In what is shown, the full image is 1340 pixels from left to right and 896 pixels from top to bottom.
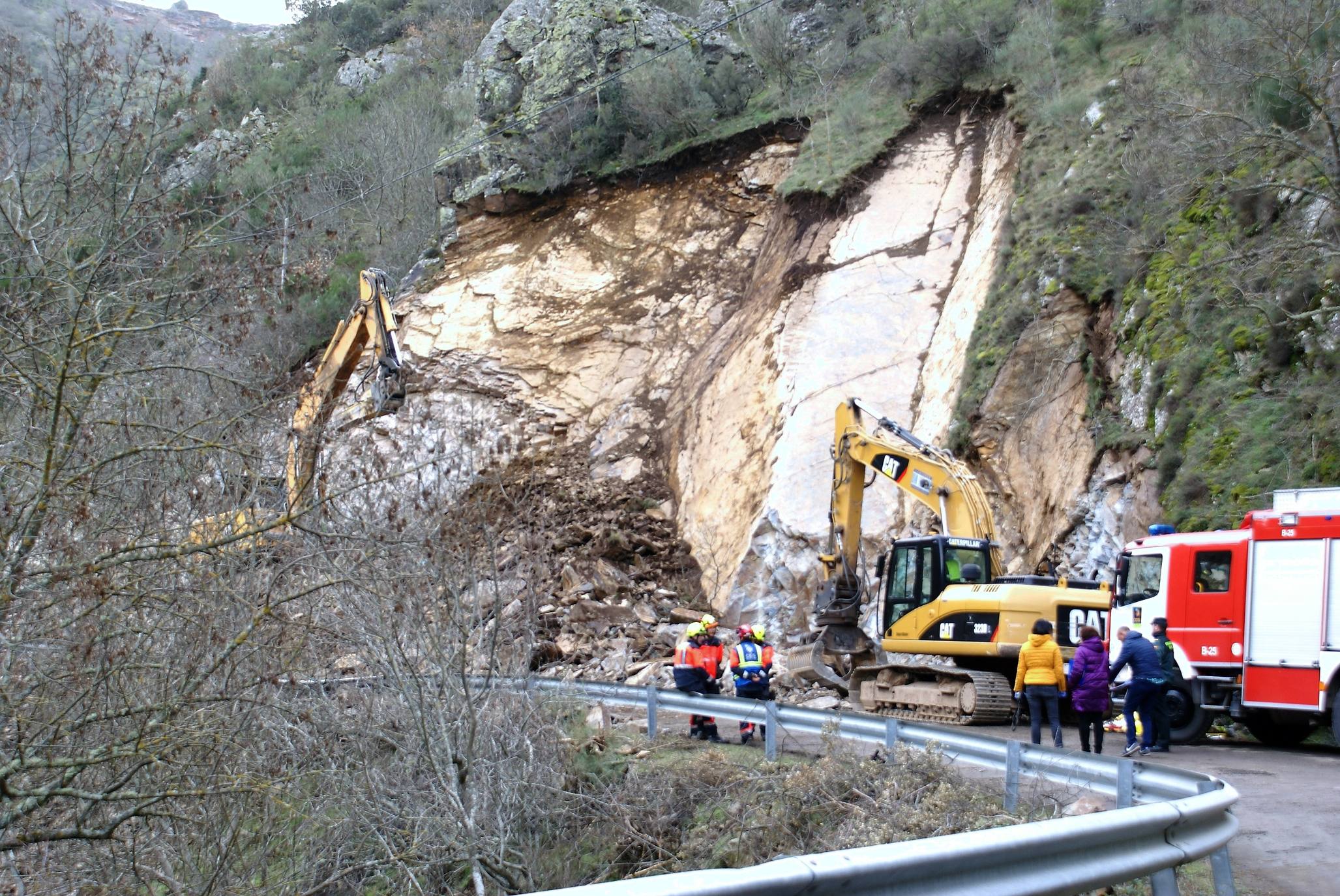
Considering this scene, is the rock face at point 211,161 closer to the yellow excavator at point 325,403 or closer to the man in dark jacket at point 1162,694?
the yellow excavator at point 325,403

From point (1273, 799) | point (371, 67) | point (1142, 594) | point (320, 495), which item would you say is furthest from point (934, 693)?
point (371, 67)

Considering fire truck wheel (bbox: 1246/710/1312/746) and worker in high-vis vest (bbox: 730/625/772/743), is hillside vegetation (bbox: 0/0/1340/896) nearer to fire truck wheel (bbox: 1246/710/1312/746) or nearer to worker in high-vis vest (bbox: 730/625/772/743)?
worker in high-vis vest (bbox: 730/625/772/743)

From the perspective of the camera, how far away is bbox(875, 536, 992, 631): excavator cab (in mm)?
14930

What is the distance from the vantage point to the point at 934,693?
565 inches

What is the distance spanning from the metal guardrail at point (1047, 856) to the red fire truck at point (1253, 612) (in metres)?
5.44

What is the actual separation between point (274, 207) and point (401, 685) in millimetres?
4161

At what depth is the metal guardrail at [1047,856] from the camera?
2600 millimetres

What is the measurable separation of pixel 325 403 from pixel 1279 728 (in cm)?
1133

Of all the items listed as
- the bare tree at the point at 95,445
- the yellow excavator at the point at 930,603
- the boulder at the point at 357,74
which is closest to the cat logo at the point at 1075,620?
the yellow excavator at the point at 930,603

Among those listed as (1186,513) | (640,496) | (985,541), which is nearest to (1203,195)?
(1186,513)

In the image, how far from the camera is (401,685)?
9.59 m

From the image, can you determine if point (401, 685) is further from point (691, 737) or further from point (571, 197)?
point (571, 197)

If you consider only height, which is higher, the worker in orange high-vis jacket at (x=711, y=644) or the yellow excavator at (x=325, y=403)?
the yellow excavator at (x=325, y=403)

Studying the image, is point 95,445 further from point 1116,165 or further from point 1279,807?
point 1116,165
